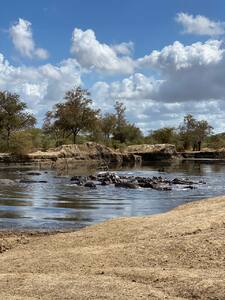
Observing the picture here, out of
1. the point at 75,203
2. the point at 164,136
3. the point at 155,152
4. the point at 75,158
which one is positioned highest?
the point at 164,136

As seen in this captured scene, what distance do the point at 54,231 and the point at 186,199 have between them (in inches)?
484

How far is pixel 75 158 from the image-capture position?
7650 centimetres

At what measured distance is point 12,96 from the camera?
79938 millimetres

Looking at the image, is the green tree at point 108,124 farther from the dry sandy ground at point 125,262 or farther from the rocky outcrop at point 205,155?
the dry sandy ground at point 125,262

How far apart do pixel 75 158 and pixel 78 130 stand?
17760 millimetres

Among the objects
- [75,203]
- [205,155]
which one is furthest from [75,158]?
[75,203]

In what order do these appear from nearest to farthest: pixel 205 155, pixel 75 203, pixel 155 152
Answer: pixel 75 203, pixel 155 152, pixel 205 155

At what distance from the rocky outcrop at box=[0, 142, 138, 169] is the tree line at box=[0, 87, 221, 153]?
212 cm

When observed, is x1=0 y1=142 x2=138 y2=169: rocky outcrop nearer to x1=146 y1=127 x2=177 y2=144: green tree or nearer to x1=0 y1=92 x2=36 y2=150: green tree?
x1=0 y1=92 x2=36 y2=150: green tree

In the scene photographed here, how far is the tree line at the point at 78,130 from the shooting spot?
78625 millimetres

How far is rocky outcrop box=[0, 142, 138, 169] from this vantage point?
221 ft

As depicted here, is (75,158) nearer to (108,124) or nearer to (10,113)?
(10,113)

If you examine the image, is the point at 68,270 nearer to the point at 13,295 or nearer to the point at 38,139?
the point at 13,295

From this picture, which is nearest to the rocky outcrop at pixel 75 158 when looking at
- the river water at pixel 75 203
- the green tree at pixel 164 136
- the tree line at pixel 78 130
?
the tree line at pixel 78 130
